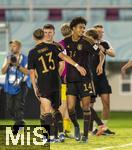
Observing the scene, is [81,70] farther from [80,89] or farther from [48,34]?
[48,34]

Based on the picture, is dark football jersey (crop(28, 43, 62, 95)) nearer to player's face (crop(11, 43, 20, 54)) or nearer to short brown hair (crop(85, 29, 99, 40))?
short brown hair (crop(85, 29, 99, 40))

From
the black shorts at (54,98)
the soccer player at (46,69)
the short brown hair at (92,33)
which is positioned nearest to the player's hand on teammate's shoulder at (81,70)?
the soccer player at (46,69)

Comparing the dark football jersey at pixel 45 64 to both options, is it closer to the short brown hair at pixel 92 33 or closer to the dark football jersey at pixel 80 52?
the dark football jersey at pixel 80 52

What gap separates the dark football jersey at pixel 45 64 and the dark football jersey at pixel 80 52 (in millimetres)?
448

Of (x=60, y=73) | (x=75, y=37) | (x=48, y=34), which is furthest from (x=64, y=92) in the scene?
(x=48, y=34)

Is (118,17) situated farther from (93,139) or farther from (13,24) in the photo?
(93,139)

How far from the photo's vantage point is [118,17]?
28.6 metres

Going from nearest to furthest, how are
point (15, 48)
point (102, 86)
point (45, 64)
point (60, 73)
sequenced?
point (45, 64) < point (60, 73) < point (102, 86) < point (15, 48)

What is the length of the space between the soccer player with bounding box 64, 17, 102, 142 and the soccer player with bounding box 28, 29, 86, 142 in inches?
14.2

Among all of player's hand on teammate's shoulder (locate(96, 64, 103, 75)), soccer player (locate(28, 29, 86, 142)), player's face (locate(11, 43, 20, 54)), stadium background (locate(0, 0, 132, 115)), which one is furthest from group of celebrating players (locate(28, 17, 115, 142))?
stadium background (locate(0, 0, 132, 115))

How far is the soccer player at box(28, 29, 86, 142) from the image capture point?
12688 millimetres

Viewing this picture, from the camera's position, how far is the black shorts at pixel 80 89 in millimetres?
13070

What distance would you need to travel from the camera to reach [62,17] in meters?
28.2

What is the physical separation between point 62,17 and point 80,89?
15276 mm
